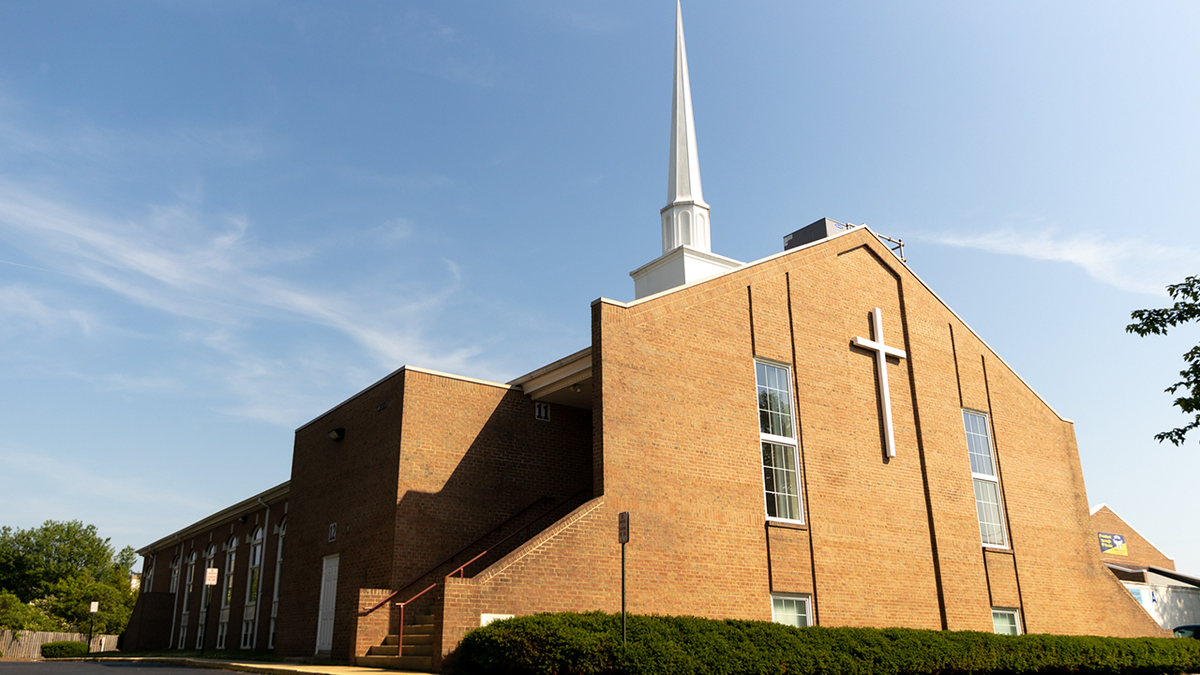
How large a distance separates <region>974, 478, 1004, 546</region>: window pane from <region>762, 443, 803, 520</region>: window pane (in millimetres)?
6653

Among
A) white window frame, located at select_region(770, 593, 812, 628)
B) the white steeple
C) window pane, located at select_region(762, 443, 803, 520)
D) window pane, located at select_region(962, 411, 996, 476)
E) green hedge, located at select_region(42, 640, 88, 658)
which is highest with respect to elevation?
the white steeple

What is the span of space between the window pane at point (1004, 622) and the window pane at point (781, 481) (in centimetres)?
697

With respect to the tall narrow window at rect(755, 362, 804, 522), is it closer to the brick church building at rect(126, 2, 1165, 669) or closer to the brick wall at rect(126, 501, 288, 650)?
the brick church building at rect(126, 2, 1165, 669)

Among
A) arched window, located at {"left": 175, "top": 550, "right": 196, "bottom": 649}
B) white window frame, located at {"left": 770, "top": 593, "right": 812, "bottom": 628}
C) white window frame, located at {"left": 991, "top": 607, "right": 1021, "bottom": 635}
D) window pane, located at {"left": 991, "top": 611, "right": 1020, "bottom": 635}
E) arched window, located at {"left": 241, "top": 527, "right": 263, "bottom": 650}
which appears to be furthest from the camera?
arched window, located at {"left": 175, "top": 550, "right": 196, "bottom": 649}

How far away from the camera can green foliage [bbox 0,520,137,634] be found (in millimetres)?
61594

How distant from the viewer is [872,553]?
64.4ft

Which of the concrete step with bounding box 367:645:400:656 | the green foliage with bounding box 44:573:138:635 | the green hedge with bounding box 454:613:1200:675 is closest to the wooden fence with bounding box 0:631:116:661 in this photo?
the green foliage with bounding box 44:573:138:635

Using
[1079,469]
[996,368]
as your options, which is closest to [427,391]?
[996,368]

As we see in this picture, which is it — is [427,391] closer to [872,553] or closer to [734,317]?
[734,317]

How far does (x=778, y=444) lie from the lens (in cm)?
1928

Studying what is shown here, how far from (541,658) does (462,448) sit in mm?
7608

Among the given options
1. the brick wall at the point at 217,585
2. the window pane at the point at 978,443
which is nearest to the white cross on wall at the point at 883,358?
the window pane at the point at 978,443

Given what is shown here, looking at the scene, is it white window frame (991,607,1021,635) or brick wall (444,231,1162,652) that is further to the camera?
white window frame (991,607,1021,635)

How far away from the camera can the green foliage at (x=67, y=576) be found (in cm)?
6159
